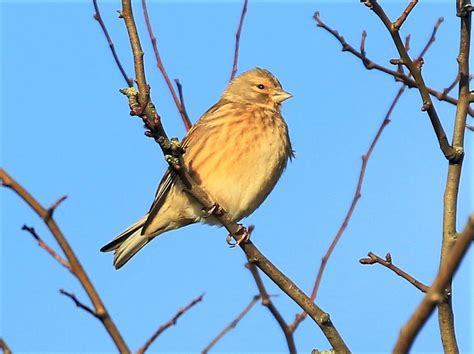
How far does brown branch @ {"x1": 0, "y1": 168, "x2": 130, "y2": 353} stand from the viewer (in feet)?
7.77

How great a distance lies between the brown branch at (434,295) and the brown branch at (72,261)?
2.57 ft

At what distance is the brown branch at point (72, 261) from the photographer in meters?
2.37

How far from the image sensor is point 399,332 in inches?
83.6

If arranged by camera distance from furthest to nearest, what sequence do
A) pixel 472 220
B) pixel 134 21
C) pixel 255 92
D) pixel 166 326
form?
pixel 255 92
pixel 134 21
pixel 166 326
pixel 472 220

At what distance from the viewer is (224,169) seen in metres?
6.66

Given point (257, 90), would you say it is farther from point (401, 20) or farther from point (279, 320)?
point (279, 320)

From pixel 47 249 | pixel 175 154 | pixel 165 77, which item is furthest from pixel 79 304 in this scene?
pixel 165 77

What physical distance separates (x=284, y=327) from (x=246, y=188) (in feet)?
11.0

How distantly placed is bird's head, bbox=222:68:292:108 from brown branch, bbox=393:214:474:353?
539 cm

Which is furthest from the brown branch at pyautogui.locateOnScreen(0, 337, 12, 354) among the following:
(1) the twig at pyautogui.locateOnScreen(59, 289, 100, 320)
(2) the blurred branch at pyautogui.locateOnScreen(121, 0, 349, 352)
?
(2) the blurred branch at pyautogui.locateOnScreen(121, 0, 349, 352)

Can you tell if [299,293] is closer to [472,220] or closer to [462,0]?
[462,0]

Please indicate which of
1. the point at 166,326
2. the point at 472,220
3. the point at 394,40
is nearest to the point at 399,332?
the point at 472,220

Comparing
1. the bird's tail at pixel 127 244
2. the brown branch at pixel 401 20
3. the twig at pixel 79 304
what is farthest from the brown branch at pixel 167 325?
the bird's tail at pixel 127 244

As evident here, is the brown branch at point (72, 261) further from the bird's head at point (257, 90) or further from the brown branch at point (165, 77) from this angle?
the bird's head at point (257, 90)
